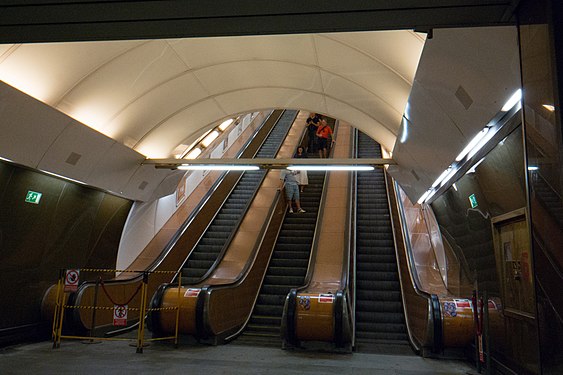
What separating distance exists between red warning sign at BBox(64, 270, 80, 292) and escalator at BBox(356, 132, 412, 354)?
15.8 ft

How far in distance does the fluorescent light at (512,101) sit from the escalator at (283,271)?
18.1 ft

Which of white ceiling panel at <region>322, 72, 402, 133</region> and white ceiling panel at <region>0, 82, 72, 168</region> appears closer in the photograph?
white ceiling panel at <region>0, 82, 72, 168</region>

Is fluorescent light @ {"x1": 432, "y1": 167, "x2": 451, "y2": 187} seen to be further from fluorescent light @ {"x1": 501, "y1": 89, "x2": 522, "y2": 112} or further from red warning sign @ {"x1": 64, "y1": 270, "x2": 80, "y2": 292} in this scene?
red warning sign @ {"x1": 64, "y1": 270, "x2": 80, "y2": 292}

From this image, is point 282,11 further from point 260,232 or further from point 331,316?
point 260,232

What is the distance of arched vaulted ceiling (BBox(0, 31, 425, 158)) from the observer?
560 centimetres

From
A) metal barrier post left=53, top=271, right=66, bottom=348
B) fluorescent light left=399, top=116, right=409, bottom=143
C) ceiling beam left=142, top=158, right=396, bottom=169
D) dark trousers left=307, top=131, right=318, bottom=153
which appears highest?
dark trousers left=307, top=131, right=318, bottom=153

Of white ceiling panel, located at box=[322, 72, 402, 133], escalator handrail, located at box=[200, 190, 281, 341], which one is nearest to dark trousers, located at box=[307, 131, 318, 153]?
escalator handrail, located at box=[200, 190, 281, 341]

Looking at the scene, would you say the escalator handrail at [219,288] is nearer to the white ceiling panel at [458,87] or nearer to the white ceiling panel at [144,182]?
the white ceiling panel at [144,182]

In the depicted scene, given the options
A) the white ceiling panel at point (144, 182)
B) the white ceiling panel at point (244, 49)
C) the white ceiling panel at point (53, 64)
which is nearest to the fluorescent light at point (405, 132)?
the white ceiling panel at point (244, 49)

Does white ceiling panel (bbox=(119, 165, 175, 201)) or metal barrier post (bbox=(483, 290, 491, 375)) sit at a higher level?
white ceiling panel (bbox=(119, 165, 175, 201))

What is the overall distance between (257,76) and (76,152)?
332 cm

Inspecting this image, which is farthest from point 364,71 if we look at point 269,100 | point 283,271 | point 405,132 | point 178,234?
point 178,234

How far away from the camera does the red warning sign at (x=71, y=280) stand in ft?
23.4

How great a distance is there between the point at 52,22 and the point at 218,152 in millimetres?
12998
